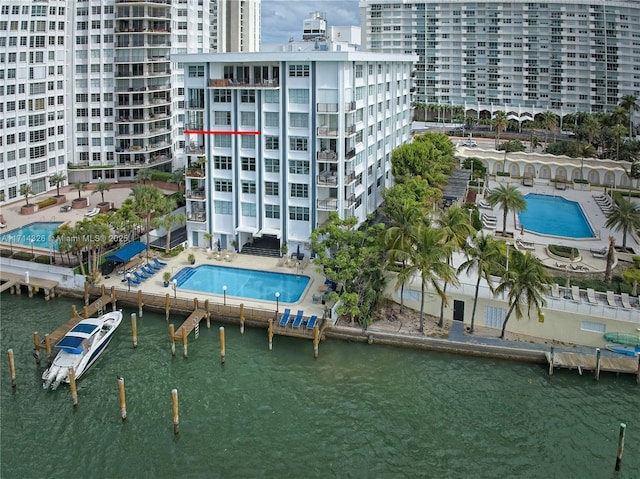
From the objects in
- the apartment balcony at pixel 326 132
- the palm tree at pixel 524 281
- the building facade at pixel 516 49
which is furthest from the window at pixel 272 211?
the building facade at pixel 516 49

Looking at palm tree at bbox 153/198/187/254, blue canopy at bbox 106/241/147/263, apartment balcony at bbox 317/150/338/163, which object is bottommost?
blue canopy at bbox 106/241/147/263

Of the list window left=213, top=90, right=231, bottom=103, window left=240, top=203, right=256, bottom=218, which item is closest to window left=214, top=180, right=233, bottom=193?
window left=240, top=203, right=256, bottom=218

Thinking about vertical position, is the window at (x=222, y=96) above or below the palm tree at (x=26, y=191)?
above

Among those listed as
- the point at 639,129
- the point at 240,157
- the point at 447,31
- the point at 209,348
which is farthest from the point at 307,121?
the point at 447,31

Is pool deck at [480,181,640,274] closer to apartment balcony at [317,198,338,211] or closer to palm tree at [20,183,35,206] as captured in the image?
apartment balcony at [317,198,338,211]

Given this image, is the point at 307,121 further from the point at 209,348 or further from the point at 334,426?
the point at 334,426

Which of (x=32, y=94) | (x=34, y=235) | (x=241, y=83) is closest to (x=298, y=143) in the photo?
(x=241, y=83)

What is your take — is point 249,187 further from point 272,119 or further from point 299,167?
point 272,119

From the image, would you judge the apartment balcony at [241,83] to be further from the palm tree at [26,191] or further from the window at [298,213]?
the palm tree at [26,191]
